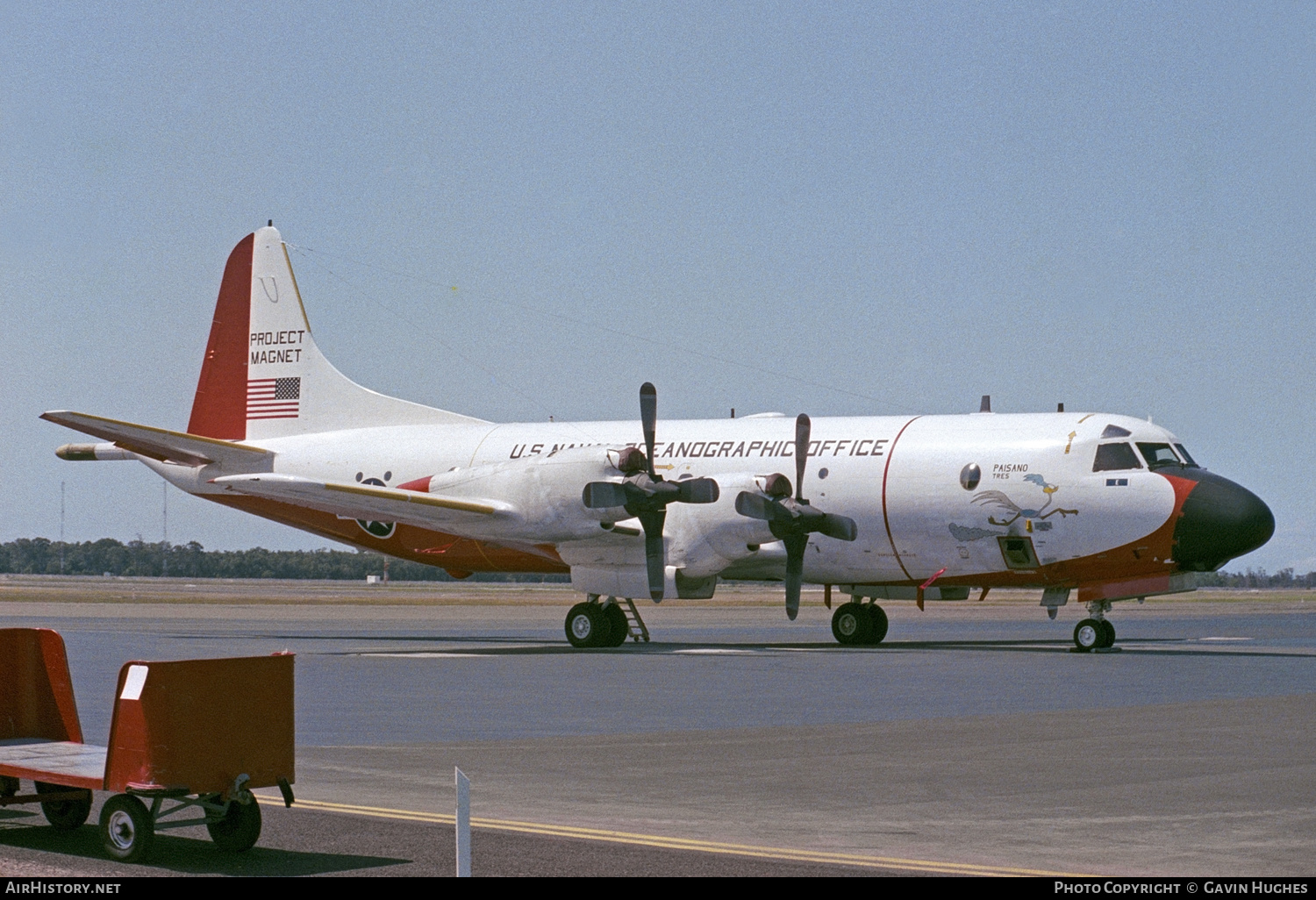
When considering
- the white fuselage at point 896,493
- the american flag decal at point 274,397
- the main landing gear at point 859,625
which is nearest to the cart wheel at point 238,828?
the white fuselage at point 896,493

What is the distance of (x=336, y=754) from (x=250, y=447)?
25784 millimetres

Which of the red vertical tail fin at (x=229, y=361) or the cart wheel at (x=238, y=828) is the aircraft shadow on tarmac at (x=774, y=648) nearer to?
the red vertical tail fin at (x=229, y=361)

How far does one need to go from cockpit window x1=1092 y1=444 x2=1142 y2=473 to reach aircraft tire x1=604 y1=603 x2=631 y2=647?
9.98 meters

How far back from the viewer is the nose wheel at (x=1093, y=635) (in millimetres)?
31688

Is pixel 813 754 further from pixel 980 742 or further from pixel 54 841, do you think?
pixel 54 841

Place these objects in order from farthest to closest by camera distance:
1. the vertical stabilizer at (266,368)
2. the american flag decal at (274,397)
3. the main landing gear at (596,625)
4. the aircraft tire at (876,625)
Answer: the american flag decal at (274,397) → the vertical stabilizer at (266,368) → the aircraft tire at (876,625) → the main landing gear at (596,625)

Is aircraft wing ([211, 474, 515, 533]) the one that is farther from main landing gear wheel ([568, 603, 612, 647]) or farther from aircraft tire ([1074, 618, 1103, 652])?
aircraft tire ([1074, 618, 1103, 652])

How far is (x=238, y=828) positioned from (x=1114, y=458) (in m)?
24.2

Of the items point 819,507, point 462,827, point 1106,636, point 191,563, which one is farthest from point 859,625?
point 191,563

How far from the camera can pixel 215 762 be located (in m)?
10.4

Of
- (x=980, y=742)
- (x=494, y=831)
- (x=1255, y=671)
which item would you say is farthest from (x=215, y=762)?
(x=1255, y=671)

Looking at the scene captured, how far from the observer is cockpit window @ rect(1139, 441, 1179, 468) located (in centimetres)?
3170

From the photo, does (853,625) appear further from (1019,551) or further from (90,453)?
(90,453)

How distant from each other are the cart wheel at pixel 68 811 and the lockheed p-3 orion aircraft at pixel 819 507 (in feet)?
67.9
